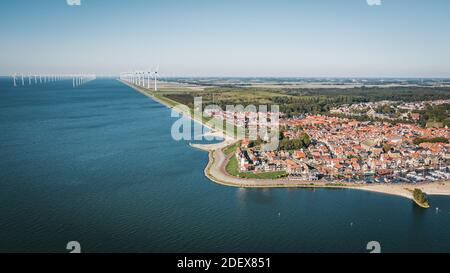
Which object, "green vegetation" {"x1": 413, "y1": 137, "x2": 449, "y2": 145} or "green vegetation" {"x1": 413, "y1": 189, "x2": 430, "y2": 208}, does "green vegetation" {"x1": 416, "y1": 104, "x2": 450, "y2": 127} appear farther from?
"green vegetation" {"x1": 413, "y1": 189, "x2": 430, "y2": 208}

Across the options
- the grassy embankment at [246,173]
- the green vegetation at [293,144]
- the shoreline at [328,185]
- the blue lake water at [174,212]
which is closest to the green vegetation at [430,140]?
the green vegetation at [293,144]

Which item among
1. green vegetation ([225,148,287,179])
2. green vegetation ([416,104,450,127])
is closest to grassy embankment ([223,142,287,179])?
green vegetation ([225,148,287,179])

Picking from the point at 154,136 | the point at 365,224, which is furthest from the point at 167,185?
the point at 154,136

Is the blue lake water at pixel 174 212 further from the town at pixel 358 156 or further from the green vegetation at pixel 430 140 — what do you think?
the green vegetation at pixel 430 140
